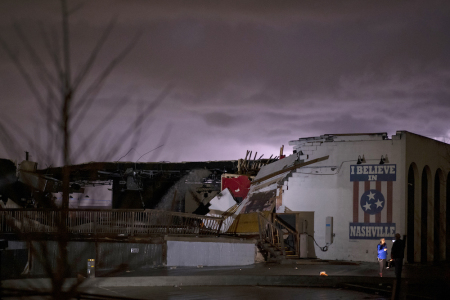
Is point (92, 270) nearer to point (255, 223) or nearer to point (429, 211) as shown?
point (255, 223)

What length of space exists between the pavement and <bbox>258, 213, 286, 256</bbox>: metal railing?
8.15 ft

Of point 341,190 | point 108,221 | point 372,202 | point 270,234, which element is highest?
point 341,190

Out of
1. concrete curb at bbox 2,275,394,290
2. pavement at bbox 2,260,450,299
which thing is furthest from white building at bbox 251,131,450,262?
concrete curb at bbox 2,275,394,290

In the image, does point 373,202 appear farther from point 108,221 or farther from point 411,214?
point 108,221

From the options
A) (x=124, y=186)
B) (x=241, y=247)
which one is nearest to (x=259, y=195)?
(x=241, y=247)

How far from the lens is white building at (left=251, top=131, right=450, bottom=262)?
22891 mm

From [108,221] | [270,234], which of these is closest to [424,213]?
[270,234]

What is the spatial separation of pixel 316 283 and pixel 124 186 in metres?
30.5

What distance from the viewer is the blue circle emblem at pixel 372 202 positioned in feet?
75.4

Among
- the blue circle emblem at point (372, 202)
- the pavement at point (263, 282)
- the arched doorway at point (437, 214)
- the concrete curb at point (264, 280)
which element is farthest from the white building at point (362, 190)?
the concrete curb at point (264, 280)

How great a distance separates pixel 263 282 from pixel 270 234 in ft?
20.0

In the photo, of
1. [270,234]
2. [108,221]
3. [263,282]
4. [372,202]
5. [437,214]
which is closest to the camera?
[263,282]

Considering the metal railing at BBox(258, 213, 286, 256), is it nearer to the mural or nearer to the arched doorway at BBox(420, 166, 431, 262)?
the mural

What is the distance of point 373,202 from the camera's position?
23.0 meters
